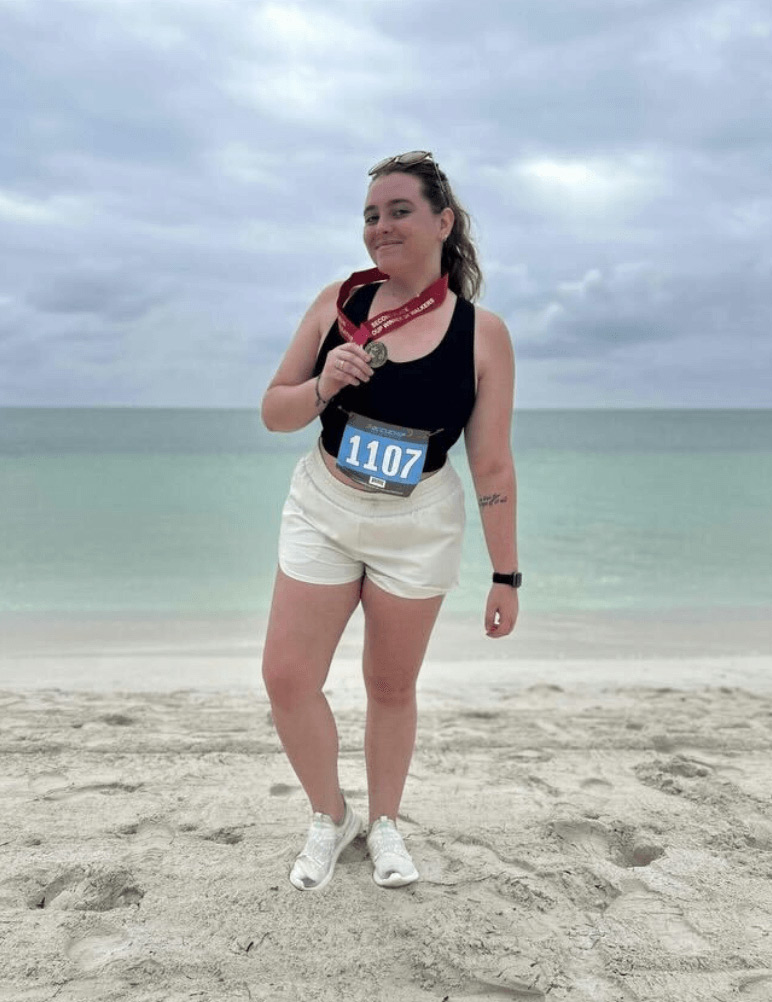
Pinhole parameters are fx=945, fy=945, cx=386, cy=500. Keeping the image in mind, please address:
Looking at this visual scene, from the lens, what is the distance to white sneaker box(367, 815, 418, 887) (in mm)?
2826

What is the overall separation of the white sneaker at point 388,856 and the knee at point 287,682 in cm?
56

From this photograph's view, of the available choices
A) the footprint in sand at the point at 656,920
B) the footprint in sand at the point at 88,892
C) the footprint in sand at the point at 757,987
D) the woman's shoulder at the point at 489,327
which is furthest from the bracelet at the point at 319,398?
the footprint in sand at the point at 757,987

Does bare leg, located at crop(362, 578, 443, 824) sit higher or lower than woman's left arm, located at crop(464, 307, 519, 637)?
lower

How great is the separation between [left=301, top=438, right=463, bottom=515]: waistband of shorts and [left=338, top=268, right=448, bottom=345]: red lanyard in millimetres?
344

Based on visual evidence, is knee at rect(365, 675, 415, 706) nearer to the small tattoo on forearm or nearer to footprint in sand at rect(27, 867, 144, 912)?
the small tattoo on forearm

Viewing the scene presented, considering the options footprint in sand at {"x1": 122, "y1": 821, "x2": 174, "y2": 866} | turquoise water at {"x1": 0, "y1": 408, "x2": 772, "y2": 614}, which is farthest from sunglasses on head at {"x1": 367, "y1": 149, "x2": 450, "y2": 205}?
turquoise water at {"x1": 0, "y1": 408, "x2": 772, "y2": 614}

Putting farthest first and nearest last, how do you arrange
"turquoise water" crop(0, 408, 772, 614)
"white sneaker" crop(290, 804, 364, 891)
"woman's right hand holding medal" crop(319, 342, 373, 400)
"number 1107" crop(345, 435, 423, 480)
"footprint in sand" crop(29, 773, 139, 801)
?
"turquoise water" crop(0, 408, 772, 614), "footprint in sand" crop(29, 773, 139, 801), "white sneaker" crop(290, 804, 364, 891), "number 1107" crop(345, 435, 423, 480), "woman's right hand holding medal" crop(319, 342, 373, 400)

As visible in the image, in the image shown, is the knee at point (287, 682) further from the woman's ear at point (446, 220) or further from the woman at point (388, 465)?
the woman's ear at point (446, 220)

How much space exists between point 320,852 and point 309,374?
56.7 inches

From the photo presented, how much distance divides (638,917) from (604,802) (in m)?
0.93

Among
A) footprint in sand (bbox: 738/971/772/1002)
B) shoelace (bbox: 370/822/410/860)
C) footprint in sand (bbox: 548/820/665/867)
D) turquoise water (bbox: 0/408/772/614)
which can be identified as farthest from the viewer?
turquoise water (bbox: 0/408/772/614)

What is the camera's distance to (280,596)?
2758mm

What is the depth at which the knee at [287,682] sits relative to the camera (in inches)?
107

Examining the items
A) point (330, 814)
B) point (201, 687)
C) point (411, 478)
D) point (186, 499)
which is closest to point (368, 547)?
point (411, 478)
